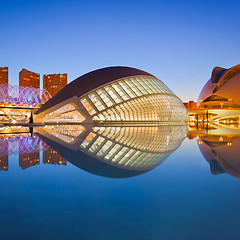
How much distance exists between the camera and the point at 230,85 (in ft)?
205

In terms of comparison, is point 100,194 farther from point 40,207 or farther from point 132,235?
point 132,235

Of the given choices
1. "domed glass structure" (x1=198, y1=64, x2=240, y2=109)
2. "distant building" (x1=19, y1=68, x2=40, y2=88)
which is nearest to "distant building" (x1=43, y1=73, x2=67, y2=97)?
"distant building" (x1=19, y1=68, x2=40, y2=88)

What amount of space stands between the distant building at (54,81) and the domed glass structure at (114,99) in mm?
148123

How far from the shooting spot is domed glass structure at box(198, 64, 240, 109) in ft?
204

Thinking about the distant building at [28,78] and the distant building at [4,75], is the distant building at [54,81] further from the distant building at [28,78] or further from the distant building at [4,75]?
the distant building at [4,75]

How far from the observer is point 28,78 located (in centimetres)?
15625

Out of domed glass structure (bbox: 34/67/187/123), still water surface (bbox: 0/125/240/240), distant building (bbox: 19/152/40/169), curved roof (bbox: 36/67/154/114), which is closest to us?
still water surface (bbox: 0/125/240/240)

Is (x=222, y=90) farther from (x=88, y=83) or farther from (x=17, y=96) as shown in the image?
(x=17, y=96)

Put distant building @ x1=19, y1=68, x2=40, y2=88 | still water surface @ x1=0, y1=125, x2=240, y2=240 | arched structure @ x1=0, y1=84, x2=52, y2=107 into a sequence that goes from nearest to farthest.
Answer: still water surface @ x1=0, y1=125, x2=240, y2=240
arched structure @ x1=0, y1=84, x2=52, y2=107
distant building @ x1=19, y1=68, x2=40, y2=88

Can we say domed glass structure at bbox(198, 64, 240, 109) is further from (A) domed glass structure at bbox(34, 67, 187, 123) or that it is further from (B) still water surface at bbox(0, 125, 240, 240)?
(B) still water surface at bbox(0, 125, 240, 240)

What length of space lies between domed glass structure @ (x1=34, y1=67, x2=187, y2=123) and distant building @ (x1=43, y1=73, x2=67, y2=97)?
486ft

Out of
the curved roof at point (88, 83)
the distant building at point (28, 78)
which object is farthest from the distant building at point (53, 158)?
the distant building at point (28, 78)

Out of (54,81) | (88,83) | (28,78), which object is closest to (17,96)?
(88,83)

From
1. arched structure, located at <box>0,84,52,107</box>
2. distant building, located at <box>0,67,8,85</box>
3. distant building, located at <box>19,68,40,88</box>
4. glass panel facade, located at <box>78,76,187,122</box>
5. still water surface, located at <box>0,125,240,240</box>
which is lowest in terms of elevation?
still water surface, located at <box>0,125,240,240</box>
